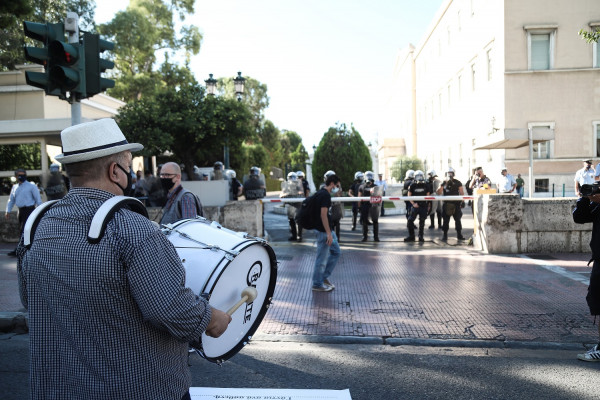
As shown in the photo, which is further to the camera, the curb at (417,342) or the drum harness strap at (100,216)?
the curb at (417,342)

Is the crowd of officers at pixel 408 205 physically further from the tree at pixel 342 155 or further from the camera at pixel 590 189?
the tree at pixel 342 155

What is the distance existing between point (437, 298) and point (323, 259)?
1.77 meters

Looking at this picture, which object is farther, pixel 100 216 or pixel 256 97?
pixel 256 97

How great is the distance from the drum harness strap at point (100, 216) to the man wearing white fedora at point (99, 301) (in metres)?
0.01

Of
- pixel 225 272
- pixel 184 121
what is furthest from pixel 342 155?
pixel 225 272

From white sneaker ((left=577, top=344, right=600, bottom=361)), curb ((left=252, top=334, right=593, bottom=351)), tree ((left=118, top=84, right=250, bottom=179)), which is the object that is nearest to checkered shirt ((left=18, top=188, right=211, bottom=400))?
curb ((left=252, top=334, right=593, bottom=351))

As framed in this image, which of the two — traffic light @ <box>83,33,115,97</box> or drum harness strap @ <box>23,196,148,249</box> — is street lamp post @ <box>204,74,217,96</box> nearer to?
traffic light @ <box>83,33,115,97</box>

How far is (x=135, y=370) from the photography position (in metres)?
1.79

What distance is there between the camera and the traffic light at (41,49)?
252 inches

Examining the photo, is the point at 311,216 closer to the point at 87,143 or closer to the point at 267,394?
the point at 267,394

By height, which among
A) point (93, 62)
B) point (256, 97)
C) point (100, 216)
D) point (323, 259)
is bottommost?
point (323, 259)

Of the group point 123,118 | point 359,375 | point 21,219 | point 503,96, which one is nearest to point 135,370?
point 359,375

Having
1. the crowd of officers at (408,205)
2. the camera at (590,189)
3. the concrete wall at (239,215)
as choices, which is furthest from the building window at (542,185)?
the camera at (590,189)

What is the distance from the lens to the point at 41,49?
21.0ft
